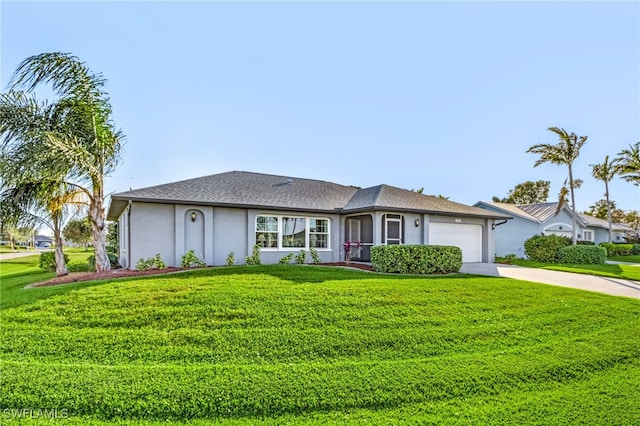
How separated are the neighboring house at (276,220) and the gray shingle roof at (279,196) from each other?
0.04 m

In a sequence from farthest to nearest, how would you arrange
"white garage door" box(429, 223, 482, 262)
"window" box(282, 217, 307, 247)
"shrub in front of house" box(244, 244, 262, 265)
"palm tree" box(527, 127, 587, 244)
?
1. "palm tree" box(527, 127, 587, 244)
2. "white garage door" box(429, 223, 482, 262)
3. "window" box(282, 217, 307, 247)
4. "shrub in front of house" box(244, 244, 262, 265)

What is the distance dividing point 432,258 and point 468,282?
231cm

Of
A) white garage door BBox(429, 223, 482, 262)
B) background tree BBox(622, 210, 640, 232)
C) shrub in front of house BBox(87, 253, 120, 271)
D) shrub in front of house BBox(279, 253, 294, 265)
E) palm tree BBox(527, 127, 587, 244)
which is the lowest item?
shrub in front of house BBox(87, 253, 120, 271)

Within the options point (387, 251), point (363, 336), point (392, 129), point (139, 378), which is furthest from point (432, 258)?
point (139, 378)

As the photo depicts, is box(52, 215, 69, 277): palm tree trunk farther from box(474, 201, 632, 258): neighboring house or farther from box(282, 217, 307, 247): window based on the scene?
box(474, 201, 632, 258): neighboring house

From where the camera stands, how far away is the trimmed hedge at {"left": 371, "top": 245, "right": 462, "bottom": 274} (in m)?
12.7

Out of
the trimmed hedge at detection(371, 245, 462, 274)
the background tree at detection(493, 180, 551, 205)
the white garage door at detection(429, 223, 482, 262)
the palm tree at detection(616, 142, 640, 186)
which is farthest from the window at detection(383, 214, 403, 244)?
the background tree at detection(493, 180, 551, 205)

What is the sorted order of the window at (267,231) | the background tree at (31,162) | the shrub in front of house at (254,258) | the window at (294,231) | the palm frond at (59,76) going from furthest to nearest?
1. the window at (294,231)
2. the window at (267,231)
3. the shrub in front of house at (254,258)
4. the palm frond at (59,76)
5. the background tree at (31,162)

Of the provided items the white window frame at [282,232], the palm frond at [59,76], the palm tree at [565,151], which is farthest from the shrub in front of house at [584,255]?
the palm frond at [59,76]

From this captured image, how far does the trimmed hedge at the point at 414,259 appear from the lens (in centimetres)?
1273

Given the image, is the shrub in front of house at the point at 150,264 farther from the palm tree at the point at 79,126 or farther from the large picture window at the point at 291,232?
the large picture window at the point at 291,232

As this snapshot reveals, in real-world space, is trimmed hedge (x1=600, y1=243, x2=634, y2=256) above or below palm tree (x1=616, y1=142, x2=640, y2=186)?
below

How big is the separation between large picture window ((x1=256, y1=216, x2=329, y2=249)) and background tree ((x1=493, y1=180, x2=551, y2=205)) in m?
45.3

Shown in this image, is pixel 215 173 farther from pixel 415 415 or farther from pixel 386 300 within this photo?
pixel 415 415
